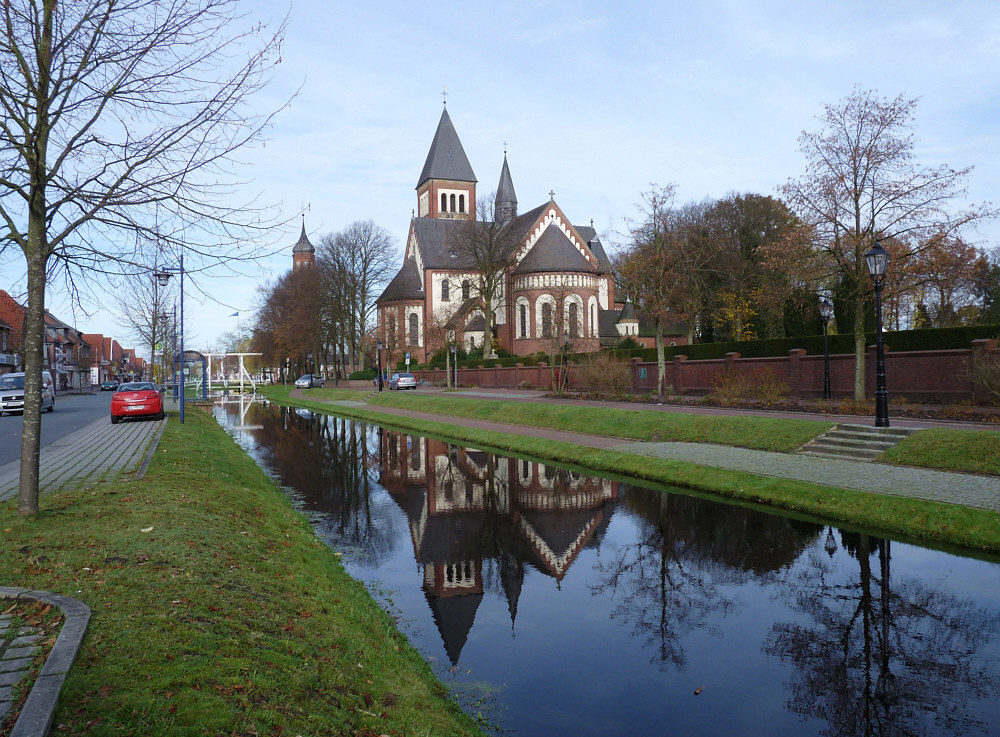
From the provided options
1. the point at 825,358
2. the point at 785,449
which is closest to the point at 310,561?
the point at 785,449

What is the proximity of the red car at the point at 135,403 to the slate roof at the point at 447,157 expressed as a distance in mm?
61650

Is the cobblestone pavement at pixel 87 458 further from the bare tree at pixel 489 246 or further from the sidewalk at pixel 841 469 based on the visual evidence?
the bare tree at pixel 489 246

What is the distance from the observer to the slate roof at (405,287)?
76.7m

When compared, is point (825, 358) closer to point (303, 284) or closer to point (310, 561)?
point (310, 561)

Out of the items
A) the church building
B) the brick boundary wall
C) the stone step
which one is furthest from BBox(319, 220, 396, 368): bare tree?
the stone step

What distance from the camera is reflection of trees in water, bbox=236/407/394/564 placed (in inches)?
383

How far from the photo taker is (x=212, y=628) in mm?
4926

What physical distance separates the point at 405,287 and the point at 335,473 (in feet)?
209

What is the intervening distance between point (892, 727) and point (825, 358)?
79.5ft

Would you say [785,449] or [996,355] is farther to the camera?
[996,355]

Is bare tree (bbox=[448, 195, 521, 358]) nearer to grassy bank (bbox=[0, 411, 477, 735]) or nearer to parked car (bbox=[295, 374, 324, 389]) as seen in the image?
parked car (bbox=[295, 374, 324, 389])

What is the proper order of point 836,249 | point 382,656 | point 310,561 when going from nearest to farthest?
point 382,656 < point 310,561 < point 836,249

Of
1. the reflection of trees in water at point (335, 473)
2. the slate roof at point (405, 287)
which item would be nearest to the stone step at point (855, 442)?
the reflection of trees in water at point (335, 473)

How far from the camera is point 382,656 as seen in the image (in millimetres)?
5246
